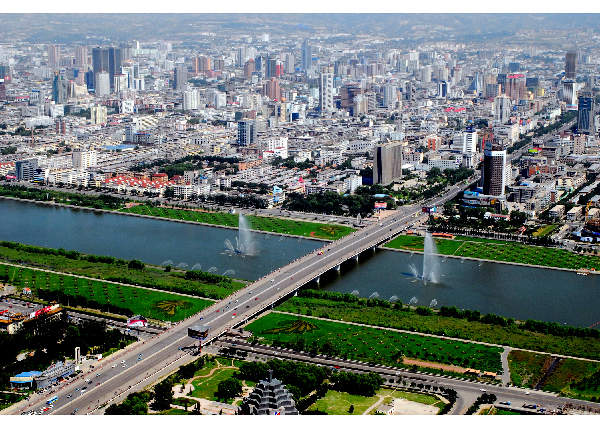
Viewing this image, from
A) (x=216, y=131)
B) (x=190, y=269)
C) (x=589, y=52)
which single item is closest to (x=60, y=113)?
(x=216, y=131)

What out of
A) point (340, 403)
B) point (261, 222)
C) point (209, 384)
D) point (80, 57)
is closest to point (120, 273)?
point (261, 222)

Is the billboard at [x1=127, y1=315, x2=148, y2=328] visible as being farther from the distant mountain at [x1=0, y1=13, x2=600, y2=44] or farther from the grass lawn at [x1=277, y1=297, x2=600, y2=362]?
the distant mountain at [x1=0, y1=13, x2=600, y2=44]

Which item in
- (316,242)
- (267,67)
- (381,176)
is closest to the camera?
(316,242)

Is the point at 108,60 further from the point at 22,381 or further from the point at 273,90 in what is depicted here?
the point at 22,381

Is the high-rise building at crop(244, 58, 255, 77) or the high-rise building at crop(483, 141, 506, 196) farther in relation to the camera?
the high-rise building at crop(244, 58, 255, 77)

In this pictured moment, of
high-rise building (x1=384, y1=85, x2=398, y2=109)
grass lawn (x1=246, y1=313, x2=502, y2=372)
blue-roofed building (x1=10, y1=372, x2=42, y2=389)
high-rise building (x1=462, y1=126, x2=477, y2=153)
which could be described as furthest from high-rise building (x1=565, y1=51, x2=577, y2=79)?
blue-roofed building (x1=10, y1=372, x2=42, y2=389)

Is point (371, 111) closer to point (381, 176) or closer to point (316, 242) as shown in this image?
point (381, 176)
